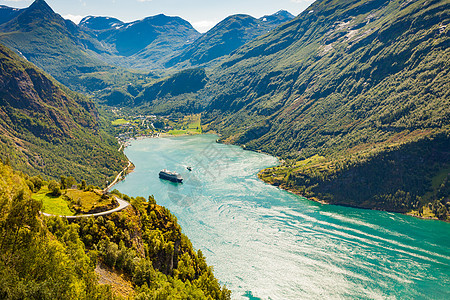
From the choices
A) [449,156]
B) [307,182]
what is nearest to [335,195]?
[307,182]

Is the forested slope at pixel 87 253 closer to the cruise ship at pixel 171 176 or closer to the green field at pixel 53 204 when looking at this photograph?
the green field at pixel 53 204

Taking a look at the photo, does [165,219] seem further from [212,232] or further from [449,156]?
[449,156]

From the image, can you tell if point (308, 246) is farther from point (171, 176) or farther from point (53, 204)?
point (171, 176)

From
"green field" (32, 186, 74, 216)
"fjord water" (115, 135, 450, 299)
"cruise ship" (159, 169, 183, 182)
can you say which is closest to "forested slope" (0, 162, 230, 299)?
"green field" (32, 186, 74, 216)

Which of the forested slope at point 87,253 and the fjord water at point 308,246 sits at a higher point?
the forested slope at point 87,253

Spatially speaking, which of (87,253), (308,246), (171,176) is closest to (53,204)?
(87,253)

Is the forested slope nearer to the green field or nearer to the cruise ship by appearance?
the green field

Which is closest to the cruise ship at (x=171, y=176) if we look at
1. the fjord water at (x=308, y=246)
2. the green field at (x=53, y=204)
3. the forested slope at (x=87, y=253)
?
the fjord water at (x=308, y=246)
